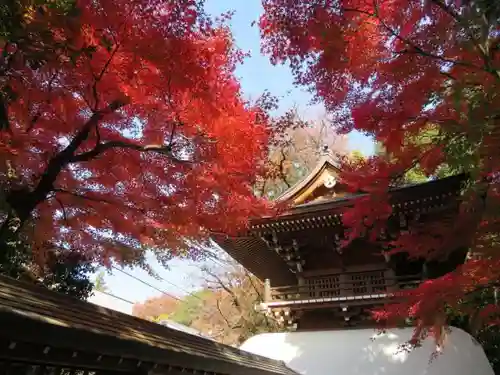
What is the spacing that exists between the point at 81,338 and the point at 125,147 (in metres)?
4.49

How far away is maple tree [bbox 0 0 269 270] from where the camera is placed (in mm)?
6316

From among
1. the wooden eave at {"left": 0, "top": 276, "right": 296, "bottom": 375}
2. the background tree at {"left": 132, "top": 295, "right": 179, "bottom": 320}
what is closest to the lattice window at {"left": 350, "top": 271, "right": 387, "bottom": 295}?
the wooden eave at {"left": 0, "top": 276, "right": 296, "bottom": 375}

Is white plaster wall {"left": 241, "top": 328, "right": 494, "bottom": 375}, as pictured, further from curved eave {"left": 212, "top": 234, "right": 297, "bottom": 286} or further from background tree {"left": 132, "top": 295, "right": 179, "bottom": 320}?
background tree {"left": 132, "top": 295, "right": 179, "bottom": 320}

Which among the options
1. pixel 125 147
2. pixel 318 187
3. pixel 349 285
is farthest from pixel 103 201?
pixel 349 285

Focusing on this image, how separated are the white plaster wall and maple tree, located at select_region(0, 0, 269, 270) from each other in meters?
3.54

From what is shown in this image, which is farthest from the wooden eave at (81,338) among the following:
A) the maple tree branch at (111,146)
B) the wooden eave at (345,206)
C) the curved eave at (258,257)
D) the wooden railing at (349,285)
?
the curved eave at (258,257)

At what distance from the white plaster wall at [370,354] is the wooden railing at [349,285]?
0.97m

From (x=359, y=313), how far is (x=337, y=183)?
333cm

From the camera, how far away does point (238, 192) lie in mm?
9445

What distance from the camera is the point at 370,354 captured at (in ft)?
31.6

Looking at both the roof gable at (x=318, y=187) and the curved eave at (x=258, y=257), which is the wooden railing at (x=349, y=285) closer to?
the curved eave at (x=258, y=257)

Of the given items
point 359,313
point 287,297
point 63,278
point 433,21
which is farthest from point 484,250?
point 63,278

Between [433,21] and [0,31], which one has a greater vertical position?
[433,21]

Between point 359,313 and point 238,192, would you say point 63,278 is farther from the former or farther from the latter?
point 359,313
